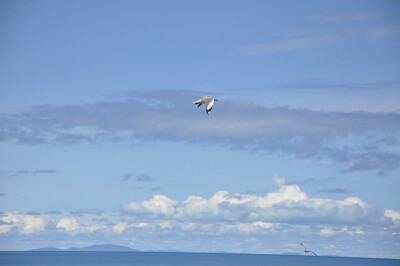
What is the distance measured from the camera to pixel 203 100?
63375mm
